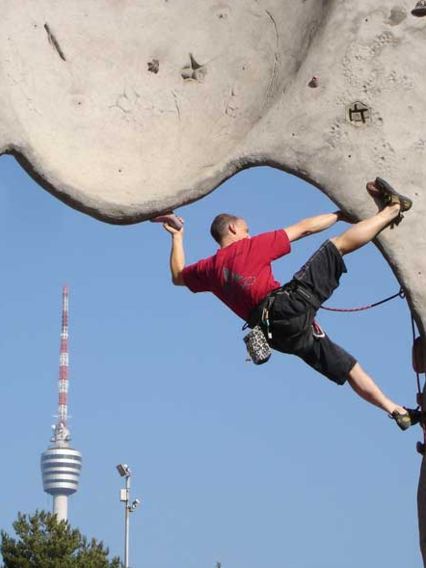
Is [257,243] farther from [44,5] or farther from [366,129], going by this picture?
[44,5]

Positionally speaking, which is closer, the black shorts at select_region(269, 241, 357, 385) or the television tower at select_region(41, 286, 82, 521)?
the black shorts at select_region(269, 241, 357, 385)

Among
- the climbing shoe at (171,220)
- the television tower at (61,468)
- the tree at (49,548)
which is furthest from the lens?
the television tower at (61,468)

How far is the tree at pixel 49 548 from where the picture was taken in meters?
22.2

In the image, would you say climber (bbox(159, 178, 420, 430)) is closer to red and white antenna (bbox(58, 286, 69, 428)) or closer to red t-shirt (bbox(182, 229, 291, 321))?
red t-shirt (bbox(182, 229, 291, 321))

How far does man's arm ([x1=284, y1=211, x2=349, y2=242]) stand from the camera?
7.87 m

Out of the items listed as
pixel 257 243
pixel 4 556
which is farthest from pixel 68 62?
pixel 4 556

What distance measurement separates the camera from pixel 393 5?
8227 mm

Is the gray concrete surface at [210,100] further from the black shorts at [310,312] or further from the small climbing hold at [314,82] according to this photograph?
the black shorts at [310,312]

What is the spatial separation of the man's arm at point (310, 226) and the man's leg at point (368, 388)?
0.83m

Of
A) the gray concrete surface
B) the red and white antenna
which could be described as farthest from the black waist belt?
the red and white antenna

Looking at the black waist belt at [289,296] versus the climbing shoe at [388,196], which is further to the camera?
the climbing shoe at [388,196]

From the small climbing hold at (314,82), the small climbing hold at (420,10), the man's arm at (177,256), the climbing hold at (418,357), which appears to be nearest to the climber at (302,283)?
Answer: the man's arm at (177,256)

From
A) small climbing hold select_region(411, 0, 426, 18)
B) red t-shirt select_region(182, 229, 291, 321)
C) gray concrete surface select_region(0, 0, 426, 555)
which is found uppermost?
small climbing hold select_region(411, 0, 426, 18)

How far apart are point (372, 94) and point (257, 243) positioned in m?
1.16
